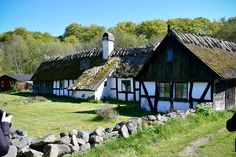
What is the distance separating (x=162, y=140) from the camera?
11586mm

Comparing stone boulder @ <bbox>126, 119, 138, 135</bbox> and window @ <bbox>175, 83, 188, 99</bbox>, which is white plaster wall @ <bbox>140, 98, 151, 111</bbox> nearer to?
window @ <bbox>175, 83, 188, 99</bbox>

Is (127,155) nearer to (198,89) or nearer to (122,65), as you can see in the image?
(198,89)

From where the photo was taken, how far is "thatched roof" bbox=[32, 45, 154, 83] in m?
33.2

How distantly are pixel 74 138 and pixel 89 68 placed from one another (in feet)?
90.1

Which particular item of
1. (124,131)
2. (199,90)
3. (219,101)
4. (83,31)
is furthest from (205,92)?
(83,31)

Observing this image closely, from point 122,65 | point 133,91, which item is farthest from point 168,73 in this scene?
point 122,65

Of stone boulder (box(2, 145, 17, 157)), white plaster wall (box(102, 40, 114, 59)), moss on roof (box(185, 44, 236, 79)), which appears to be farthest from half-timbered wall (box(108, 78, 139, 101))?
stone boulder (box(2, 145, 17, 157))

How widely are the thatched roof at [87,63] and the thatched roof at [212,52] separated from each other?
889 centimetres

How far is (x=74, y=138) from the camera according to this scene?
1009 cm

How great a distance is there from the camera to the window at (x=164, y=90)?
75.8 ft

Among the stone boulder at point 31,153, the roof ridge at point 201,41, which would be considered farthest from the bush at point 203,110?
the stone boulder at point 31,153

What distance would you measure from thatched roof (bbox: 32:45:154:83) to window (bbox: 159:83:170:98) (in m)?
8.05

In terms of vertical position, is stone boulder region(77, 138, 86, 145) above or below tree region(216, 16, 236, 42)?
below

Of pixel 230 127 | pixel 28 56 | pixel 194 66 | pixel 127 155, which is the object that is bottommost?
pixel 127 155
